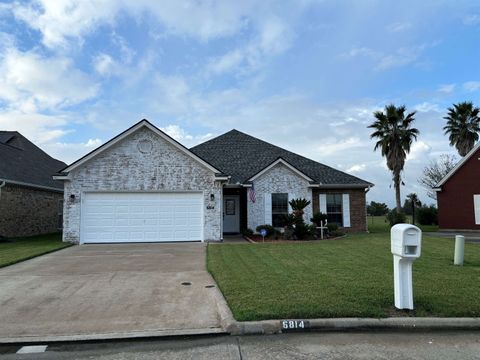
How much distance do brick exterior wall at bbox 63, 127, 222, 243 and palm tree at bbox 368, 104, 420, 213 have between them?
1709cm

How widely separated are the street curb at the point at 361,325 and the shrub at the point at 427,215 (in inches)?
1082

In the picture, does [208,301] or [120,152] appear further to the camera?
[120,152]

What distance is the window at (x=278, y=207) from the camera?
1975cm

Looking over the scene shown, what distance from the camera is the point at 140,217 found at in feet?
53.3

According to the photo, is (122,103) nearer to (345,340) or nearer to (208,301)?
(208,301)

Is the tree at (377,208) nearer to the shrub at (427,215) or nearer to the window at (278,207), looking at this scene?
the shrub at (427,215)

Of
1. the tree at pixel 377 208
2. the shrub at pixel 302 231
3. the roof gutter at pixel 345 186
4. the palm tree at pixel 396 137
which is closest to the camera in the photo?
the shrub at pixel 302 231

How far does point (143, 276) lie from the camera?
8852 mm

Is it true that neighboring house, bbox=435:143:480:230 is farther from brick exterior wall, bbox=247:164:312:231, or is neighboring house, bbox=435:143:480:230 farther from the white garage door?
the white garage door

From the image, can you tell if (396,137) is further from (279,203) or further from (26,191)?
(26,191)

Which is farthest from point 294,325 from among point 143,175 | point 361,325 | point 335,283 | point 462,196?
point 462,196

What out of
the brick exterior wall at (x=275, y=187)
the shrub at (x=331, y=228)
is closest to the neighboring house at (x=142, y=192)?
the brick exterior wall at (x=275, y=187)

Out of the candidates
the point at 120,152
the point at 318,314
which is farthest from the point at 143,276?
the point at 120,152

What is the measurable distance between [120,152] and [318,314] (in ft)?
43.9
